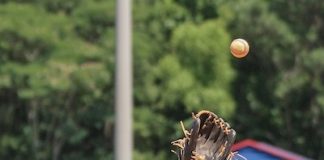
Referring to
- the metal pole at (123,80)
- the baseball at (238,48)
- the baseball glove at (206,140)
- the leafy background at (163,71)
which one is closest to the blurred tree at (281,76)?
the leafy background at (163,71)

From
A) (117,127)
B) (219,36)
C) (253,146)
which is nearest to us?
(253,146)

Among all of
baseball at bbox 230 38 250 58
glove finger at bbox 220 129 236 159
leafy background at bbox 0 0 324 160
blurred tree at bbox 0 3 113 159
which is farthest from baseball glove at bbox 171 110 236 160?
blurred tree at bbox 0 3 113 159

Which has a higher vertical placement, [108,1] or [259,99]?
[108,1]

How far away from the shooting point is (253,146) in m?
7.09

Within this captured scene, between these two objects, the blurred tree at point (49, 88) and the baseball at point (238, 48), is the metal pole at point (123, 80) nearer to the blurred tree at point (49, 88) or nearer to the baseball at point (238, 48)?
the baseball at point (238, 48)

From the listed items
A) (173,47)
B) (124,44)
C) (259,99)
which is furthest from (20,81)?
(124,44)

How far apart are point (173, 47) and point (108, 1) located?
1.88 metres

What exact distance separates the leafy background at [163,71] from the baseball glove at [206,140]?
645 inches

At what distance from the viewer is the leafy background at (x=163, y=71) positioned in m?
20.4

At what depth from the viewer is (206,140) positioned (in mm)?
3316

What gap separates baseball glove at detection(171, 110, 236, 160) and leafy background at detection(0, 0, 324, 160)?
16375 mm

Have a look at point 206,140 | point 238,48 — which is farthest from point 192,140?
point 238,48

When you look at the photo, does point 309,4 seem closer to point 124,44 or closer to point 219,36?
point 219,36

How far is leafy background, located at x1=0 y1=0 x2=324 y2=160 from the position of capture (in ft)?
67.1
